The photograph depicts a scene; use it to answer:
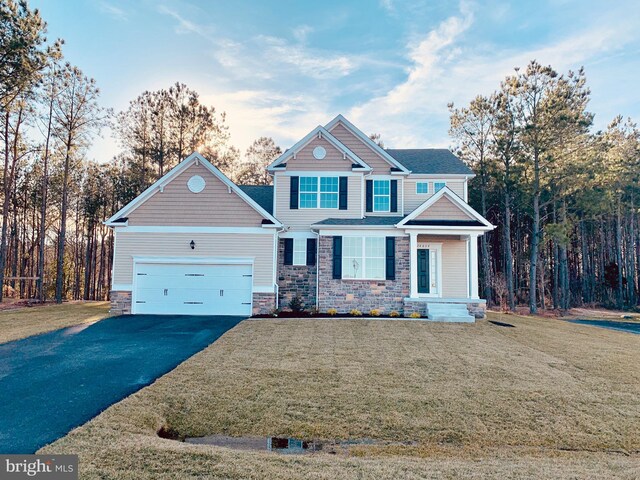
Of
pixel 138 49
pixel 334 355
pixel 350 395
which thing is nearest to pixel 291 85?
pixel 138 49

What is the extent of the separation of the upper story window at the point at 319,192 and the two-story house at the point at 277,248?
14cm

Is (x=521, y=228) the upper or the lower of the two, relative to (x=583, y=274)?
upper

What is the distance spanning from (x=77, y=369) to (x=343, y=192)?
466 inches

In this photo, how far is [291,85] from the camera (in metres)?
16.9

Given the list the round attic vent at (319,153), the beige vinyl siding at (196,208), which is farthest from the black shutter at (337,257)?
the round attic vent at (319,153)

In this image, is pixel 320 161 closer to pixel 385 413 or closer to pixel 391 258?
pixel 391 258

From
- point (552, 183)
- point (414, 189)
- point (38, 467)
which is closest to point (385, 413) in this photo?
point (38, 467)

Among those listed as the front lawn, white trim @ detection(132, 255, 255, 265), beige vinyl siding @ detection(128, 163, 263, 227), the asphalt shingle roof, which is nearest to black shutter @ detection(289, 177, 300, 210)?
the asphalt shingle roof

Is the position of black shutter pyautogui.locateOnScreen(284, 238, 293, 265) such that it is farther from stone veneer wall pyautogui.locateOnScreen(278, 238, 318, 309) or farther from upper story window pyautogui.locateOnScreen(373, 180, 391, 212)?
upper story window pyautogui.locateOnScreen(373, 180, 391, 212)

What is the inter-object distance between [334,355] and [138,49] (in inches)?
509

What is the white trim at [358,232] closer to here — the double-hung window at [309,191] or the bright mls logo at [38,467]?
the double-hung window at [309,191]

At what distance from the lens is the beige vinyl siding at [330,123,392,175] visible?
1717 centimetres

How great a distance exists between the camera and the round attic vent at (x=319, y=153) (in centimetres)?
1639

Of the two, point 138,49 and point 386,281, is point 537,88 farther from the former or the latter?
point 138,49
